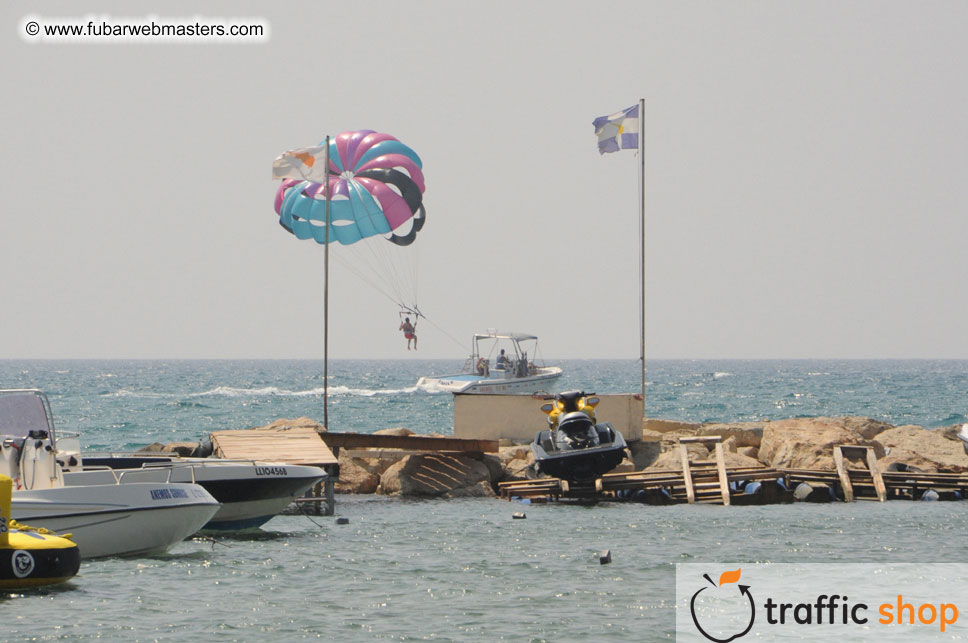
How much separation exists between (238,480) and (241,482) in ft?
0.27

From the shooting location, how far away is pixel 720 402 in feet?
347

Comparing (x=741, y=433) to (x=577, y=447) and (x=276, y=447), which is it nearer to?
(x=577, y=447)

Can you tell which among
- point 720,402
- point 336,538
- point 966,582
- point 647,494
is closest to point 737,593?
point 966,582

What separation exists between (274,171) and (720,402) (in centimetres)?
7403

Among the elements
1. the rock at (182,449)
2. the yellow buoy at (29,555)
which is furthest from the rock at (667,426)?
the yellow buoy at (29,555)

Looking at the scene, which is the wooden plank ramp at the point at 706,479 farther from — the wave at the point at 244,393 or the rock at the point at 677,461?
the wave at the point at 244,393

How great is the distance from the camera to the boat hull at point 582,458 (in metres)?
29.9

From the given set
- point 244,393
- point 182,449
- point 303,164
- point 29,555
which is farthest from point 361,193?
point 244,393

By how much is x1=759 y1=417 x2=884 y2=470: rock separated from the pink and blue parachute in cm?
1565

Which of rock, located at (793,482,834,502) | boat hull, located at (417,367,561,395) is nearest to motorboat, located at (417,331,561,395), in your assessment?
boat hull, located at (417,367,561,395)

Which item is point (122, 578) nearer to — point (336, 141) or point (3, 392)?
point (3, 392)

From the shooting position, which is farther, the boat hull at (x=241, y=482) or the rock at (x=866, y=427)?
the rock at (x=866, y=427)

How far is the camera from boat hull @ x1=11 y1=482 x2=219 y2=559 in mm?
19828

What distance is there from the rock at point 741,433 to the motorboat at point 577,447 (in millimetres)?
8171
